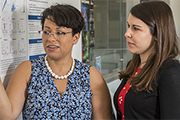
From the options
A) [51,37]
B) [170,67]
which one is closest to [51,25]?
[51,37]

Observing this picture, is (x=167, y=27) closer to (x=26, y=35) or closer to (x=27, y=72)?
(x=27, y=72)

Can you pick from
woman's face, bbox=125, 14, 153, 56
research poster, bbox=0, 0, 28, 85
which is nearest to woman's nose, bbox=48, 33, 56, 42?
research poster, bbox=0, 0, 28, 85

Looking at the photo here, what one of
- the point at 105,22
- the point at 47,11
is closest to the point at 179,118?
the point at 47,11

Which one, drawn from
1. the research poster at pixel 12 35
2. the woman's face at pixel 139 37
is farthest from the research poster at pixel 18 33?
the woman's face at pixel 139 37

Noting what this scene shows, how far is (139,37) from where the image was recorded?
149cm

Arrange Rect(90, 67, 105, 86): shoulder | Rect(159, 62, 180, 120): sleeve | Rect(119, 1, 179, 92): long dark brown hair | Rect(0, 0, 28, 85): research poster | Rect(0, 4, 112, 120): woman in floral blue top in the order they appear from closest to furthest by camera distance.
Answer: Rect(159, 62, 180, 120): sleeve
Rect(119, 1, 179, 92): long dark brown hair
Rect(0, 4, 112, 120): woman in floral blue top
Rect(0, 0, 28, 85): research poster
Rect(90, 67, 105, 86): shoulder

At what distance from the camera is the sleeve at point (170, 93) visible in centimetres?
133

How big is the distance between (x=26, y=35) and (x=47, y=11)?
1.27ft

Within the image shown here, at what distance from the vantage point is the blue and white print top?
5.13 ft

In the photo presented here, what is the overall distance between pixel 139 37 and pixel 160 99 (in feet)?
1.40

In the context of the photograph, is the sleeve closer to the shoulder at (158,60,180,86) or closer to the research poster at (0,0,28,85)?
the shoulder at (158,60,180,86)

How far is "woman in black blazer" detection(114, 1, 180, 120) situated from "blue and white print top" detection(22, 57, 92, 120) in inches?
13.0

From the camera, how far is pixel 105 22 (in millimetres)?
4023

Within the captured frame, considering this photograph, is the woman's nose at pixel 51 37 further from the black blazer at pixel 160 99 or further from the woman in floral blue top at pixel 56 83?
the black blazer at pixel 160 99
